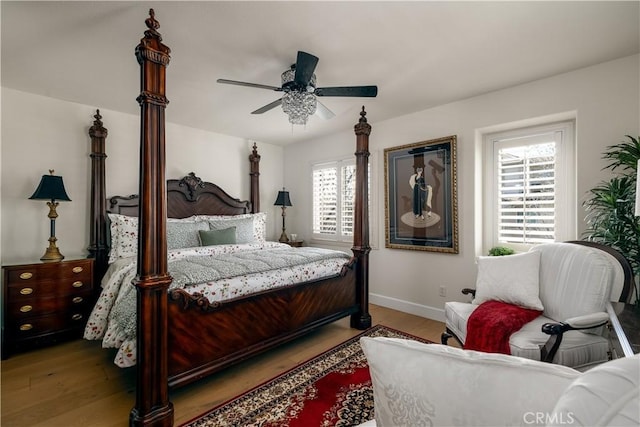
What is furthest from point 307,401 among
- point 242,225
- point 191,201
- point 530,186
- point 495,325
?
point 191,201

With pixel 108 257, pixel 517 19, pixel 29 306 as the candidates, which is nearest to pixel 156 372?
pixel 29 306

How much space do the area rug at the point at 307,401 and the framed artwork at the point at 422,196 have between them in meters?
1.74

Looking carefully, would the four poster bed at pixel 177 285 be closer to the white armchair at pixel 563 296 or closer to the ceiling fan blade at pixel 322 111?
the ceiling fan blade at pixel 322 111

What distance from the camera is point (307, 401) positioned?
1.95 meters

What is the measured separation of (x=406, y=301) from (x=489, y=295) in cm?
153

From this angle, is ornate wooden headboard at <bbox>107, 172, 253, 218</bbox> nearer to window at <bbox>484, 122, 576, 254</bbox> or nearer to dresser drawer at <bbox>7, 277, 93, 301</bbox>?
dresser drawer at <bbox>7, 277, 93, 301</bbox>

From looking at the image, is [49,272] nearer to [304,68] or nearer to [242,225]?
[242,225]

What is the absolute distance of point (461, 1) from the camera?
5.70 ft

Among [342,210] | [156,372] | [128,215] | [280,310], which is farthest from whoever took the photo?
[342,210]

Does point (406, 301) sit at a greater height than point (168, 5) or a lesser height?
lesser

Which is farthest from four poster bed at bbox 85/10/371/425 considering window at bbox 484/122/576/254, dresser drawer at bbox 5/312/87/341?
window at bbox 484/122/576/254

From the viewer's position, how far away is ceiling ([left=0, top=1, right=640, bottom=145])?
1812mm

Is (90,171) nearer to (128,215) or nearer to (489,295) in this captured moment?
(128,215)

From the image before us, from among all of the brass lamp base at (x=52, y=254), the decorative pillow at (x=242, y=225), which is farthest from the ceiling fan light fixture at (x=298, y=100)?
the brass lamp base at (x=52, y=254)
